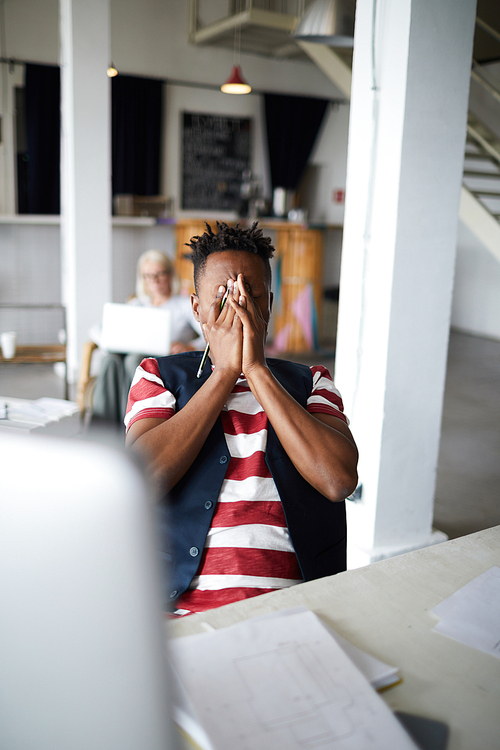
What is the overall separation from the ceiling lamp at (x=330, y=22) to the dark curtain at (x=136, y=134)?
12.2 feet

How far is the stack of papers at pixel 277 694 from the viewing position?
60 cm

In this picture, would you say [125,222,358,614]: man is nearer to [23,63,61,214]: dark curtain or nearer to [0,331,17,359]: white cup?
[0,331,17,359]: white cup

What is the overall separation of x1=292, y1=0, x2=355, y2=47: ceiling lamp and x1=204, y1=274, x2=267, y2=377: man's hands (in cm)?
278

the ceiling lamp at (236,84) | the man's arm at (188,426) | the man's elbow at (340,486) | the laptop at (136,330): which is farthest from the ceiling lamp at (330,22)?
the man's elbow at (340,486)

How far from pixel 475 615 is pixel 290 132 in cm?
753

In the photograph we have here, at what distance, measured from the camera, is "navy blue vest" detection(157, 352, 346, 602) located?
1.10 meters

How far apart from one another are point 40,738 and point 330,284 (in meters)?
7.92

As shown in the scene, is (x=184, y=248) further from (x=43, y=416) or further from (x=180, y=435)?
(x=180, y=435)

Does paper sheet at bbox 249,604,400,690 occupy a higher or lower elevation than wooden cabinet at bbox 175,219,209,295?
lower

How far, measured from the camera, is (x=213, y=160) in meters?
7.42

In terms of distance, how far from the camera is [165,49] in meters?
6.91

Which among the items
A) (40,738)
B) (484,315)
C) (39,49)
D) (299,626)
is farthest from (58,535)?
(484,315)

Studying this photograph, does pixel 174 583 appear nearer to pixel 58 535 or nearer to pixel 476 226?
pixel 58 535

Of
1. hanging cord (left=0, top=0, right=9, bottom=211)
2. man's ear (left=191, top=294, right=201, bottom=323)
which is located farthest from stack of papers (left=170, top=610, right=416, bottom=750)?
hanging cord (left=0, top=0, right=9, bottom=211)
